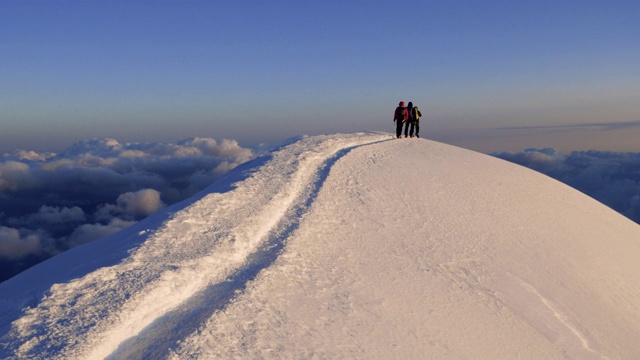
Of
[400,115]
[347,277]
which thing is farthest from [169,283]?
[400,115]

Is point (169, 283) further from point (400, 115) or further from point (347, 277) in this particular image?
point (400, 115)

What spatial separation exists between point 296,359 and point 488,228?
34.9 feet

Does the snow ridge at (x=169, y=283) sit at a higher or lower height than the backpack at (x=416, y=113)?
lower

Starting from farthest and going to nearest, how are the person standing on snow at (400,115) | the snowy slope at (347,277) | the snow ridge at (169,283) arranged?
the person standing on snow at (400,115), the snowy slope at (347,277), the snow ridge at (169,283)

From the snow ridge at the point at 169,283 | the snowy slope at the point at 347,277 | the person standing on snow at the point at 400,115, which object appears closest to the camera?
the snow ridge at the point at 169,283

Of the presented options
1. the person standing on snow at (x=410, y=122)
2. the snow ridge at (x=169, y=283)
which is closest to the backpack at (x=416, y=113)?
the person standing on snow at (x=410, y=122)

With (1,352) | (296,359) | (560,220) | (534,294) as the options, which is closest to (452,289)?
(534,294)

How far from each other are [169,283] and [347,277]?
4.42 m

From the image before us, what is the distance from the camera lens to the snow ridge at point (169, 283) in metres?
9.92

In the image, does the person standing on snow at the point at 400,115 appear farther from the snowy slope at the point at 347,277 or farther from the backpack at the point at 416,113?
the snowy slope at the point at 347,277

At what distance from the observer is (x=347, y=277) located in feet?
42.4

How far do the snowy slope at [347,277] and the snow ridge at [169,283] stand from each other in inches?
1.8

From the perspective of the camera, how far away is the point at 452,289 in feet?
44.2

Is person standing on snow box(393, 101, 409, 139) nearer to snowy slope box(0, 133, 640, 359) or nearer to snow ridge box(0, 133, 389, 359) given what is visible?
snowy slope box(0, 133, 640, 359)
